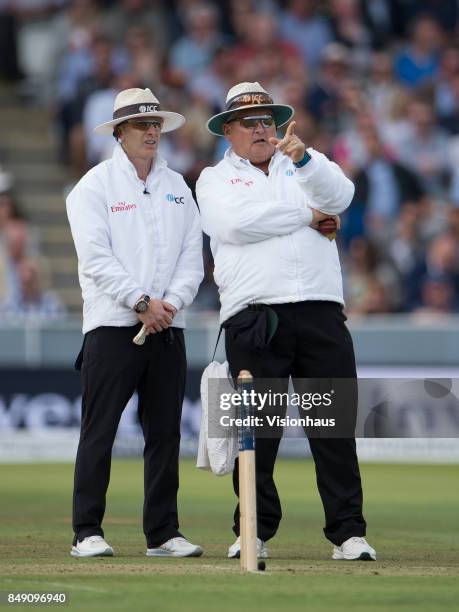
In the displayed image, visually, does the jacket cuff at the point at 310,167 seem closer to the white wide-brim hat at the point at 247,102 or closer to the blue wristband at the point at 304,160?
the blue wristband at the point at 304,160

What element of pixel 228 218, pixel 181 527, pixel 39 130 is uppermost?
pixel 39 130

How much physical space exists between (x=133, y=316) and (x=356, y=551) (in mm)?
1740

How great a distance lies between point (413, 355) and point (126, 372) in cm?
Answer: 827

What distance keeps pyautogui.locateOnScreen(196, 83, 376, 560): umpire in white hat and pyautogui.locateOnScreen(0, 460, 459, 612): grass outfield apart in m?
0.35

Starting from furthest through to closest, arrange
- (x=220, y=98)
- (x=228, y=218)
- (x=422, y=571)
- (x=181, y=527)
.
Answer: (x=220, y=98) < (x=181, y=527) < (x=228, y=218) < (x=422, y=571)

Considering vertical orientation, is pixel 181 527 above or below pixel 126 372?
below

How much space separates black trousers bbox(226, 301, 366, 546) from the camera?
8.85 m

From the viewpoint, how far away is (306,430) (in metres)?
8.91

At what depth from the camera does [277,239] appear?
29.1 feet

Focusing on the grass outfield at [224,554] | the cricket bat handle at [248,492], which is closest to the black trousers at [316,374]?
the grass outfield at [224,554]

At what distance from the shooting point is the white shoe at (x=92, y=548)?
8.67 meters

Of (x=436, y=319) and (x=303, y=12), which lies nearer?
(x=436, y=319)

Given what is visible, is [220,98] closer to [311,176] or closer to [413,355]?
[413,355]

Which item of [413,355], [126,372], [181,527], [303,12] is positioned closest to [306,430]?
[126,372]
